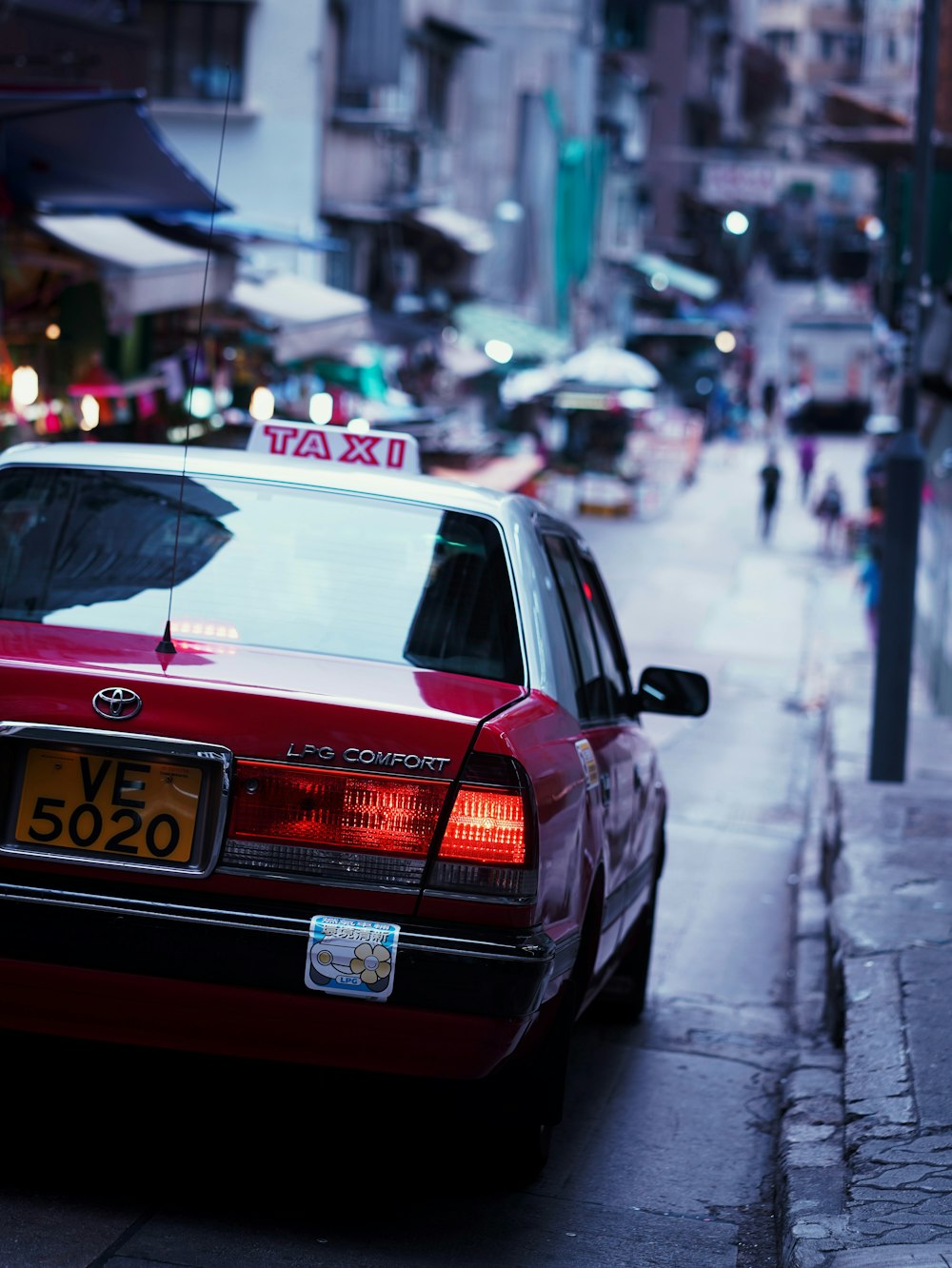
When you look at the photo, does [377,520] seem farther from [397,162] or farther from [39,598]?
[397,162]

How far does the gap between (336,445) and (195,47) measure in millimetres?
23890

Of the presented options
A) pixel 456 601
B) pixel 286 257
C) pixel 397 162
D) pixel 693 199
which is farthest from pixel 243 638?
pixel 693 199

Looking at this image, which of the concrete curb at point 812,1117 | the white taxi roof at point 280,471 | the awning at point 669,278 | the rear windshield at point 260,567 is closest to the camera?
the concrete curb at point 812,1117

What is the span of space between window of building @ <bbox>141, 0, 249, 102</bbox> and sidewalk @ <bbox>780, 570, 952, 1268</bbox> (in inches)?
776

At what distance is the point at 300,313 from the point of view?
18344 mm

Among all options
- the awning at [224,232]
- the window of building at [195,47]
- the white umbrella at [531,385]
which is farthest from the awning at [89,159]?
the white umbrella at [531,385]

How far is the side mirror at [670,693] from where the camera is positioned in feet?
20.1

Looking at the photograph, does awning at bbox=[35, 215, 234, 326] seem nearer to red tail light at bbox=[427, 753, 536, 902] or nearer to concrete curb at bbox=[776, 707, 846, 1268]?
concrete curb at bbox=[776, 707, 846, 1268]

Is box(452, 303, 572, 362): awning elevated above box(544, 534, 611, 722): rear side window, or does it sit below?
above

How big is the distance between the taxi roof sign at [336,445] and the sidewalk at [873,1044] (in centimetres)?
223

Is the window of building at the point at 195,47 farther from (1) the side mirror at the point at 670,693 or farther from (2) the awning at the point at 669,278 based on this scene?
(2) the awning at the point at 669,278

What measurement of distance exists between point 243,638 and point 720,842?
8.24 metres

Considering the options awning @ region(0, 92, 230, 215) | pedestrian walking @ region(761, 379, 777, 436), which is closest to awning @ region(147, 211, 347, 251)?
awning @ region(0, 92, 230, 215)

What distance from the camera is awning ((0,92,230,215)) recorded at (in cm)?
1034
